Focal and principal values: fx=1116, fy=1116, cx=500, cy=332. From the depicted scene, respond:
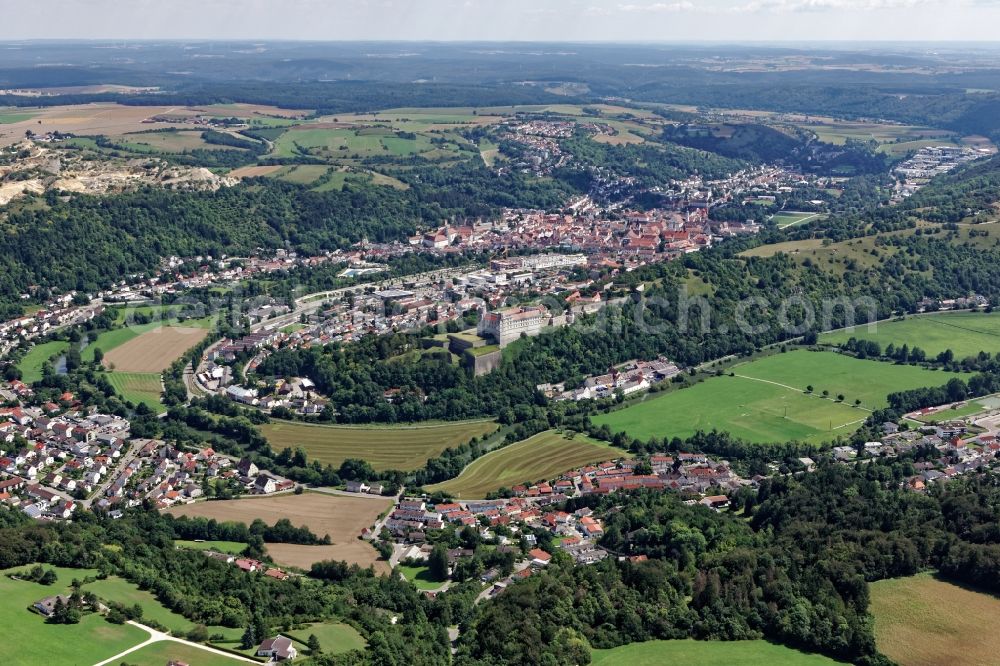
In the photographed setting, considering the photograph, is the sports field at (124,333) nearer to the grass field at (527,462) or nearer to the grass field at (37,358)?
the grass field at (37,358)

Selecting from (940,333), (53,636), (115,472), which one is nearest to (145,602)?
(53,636)

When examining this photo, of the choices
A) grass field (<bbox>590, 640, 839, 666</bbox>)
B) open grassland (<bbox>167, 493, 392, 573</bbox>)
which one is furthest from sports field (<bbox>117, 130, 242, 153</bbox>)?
grass field (<bbox>590, 640, 839, 666</bbox>)

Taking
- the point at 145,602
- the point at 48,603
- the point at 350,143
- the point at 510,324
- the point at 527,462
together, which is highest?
the point at 350,143

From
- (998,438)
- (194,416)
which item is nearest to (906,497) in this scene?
(998,438)

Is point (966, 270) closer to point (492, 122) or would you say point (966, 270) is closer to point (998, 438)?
point (998, 438)

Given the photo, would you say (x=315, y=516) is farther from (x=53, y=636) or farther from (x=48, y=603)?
(x=53, y=636)

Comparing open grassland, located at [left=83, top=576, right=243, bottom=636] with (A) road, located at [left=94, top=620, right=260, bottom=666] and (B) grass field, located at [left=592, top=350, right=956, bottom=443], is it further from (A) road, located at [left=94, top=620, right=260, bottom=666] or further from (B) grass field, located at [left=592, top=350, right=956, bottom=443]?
(B) grass field, located at [left=592, top=350, right=956, bottom=443]

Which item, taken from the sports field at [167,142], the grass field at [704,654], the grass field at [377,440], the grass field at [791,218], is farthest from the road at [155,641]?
the sports field at [167,142]
